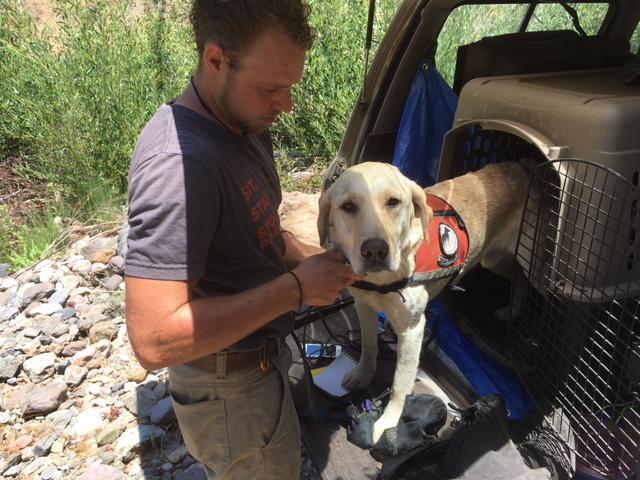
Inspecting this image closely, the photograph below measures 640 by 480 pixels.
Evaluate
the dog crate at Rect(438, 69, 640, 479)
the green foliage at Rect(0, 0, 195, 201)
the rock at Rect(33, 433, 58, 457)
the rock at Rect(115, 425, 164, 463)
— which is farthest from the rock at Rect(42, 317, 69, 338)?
the dog crate at Rect(438, 69, 640, 479)

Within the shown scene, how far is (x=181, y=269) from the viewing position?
1.21 m

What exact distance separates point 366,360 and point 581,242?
3.98ft

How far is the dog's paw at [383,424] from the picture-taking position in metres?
2.35

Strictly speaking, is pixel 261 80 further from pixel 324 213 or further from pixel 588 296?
pixel 588 296

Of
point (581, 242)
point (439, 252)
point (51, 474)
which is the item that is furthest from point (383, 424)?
point (51, 474)

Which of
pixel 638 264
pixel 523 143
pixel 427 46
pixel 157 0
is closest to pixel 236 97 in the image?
pixel 638 264

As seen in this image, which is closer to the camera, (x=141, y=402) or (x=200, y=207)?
(x=200, y=207)

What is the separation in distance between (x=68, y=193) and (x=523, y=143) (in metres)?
3.94

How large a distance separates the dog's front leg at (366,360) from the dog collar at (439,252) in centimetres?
46

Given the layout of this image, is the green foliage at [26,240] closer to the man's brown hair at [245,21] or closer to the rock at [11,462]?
the rock at [11,462]

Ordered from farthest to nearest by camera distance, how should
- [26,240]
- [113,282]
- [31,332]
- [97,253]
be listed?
1. [26,240]
2. [97,253]
3. [113,282]
4. [31,332]

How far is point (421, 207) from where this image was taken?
2.14 m

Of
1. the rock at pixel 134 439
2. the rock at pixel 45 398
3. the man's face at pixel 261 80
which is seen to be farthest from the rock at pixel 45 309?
the man's face at pixel 261 80

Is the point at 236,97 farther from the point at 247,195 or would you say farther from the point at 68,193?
the point at 68,193
